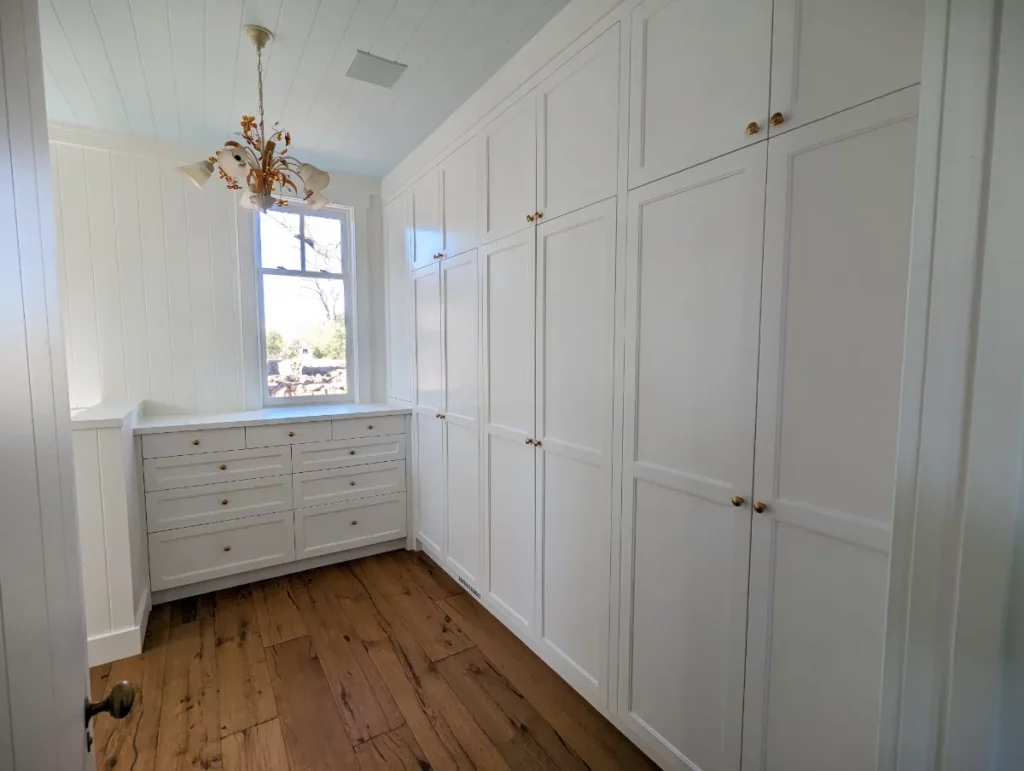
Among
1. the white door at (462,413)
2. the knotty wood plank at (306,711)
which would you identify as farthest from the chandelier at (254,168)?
the knotty wood plank at (306,711)

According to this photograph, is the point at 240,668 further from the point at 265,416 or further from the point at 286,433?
the point at 265,416

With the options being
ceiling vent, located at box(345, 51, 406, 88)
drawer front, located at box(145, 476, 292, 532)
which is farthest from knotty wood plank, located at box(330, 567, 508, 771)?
ceiling vent, located at box(345, 51, 406, 88)

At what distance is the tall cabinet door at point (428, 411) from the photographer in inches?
112

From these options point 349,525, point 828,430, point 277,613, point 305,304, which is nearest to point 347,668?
point 277,613

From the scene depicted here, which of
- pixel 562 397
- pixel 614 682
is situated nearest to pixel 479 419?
pixel 562 397

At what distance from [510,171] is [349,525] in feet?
7.63

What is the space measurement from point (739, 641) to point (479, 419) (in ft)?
4.85

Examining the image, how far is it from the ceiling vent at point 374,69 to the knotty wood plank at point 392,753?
8.74 feet

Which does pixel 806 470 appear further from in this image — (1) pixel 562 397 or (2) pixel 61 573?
(2) pixel 61 573

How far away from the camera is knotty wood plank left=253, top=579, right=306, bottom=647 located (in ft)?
7.67

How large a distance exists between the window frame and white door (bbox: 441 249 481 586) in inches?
45.9

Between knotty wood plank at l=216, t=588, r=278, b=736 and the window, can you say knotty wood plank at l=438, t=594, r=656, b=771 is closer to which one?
knotty wood plank at l=216, t=588, r=278, b=736

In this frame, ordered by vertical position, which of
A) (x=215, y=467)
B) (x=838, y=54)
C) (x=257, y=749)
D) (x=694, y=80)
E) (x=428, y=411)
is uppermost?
(x=694, y=80)

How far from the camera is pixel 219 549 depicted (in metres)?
2.72
